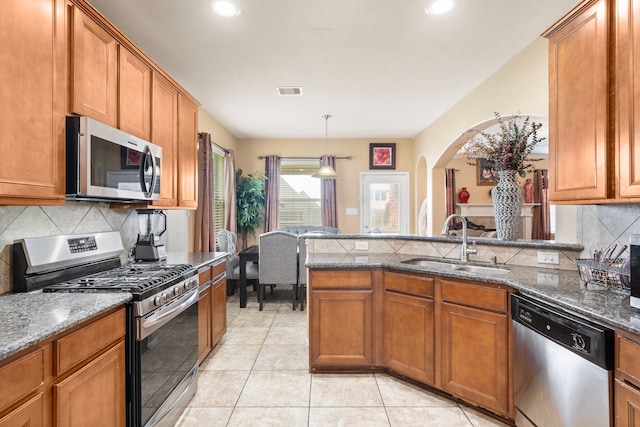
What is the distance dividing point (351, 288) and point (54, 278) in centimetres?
185

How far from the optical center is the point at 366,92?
3902mm

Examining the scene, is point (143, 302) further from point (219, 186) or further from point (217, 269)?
point (219, 186)

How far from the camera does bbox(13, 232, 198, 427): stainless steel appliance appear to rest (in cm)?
159

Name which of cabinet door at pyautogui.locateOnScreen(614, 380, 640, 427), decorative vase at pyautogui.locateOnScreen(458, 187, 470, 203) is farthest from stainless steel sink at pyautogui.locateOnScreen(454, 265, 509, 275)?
decorative vase at pyautogui.locateOnScreen(458, 187, 470, 203)

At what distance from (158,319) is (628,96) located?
2500 mm

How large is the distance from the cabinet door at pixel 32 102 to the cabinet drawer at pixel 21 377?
66 centimetres

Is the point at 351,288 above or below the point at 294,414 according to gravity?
above

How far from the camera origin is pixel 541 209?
23.7 feet

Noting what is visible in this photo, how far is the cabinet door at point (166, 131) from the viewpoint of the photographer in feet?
8.00

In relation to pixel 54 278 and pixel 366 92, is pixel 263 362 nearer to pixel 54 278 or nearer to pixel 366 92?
pixel 54 278

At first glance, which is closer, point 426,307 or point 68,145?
point 68,145

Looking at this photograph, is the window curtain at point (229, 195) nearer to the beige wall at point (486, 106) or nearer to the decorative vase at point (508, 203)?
the beige wall at point (486, 106)

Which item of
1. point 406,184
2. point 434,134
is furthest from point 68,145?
point 406,184

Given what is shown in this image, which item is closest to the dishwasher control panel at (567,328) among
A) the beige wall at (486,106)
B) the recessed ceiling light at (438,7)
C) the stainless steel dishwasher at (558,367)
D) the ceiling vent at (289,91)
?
the stainless steel dishwasher at (558,367)
